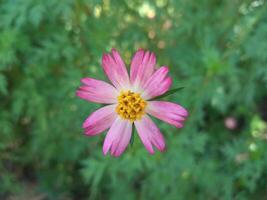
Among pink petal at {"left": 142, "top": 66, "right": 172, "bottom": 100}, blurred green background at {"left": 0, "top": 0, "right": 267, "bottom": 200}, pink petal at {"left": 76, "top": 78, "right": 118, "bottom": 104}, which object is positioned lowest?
pink petal at {"left": 142, "top": 66, "right": 172, "bottom": 100}

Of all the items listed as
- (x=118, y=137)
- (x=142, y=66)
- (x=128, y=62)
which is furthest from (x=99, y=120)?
(x=128, y=62)

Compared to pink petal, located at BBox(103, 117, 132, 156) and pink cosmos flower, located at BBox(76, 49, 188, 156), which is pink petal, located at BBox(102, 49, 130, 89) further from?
pink petal, located at BBox(103, 117, 132, 156)

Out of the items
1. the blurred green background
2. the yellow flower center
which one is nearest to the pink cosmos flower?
the yellow flower center

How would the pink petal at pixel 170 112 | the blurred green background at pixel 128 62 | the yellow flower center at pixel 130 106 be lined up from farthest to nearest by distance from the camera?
1. the blurred green background at pixel 128 62
2. the yellow flower center at pixel 130 106
3. the pink petal at pixel 170 112

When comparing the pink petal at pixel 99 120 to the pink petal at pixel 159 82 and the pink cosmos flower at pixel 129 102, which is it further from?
the pink petal at pixel 159 82

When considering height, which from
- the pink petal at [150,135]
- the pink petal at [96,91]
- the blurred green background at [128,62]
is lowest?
the pink petal at [150,135]

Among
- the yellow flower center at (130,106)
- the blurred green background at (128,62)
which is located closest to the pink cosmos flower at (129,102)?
the yellow flower center at (130,106)

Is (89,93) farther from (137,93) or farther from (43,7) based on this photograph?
(43,7)

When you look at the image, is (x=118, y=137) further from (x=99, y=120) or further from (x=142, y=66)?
(x=142, y=66)
